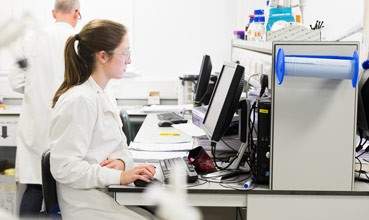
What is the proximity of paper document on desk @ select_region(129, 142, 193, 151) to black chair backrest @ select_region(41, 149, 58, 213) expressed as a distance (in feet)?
1.86

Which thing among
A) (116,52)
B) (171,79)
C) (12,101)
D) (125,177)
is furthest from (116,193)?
(12,101)

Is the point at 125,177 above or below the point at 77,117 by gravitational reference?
below

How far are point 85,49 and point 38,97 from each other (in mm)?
1161

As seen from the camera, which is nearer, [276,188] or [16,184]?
[276,188]

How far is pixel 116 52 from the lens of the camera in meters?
1.74

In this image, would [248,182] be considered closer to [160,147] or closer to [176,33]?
[160,147]

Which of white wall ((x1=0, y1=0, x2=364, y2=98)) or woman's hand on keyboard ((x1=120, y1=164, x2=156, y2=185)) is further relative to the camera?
white wall ((x1=0, y1=0, x2=364, y2=98))

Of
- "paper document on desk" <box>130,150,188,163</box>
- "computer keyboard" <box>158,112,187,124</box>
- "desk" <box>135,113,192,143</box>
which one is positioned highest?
"computer keyboard" <box>158,112,187,124</box>

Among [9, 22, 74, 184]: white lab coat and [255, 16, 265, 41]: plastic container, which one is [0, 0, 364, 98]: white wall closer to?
[9, 22, 74, 184]: white lab coat

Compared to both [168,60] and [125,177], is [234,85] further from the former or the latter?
[168,60]

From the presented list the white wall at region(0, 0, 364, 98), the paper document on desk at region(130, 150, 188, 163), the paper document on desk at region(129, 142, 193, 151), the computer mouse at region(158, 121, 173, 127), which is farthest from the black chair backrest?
the white wall at region(0, 0, 364, 98)

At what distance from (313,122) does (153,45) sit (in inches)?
109

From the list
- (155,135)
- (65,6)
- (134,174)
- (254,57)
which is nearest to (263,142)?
(134,174)

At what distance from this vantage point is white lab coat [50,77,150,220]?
1.56 meters
